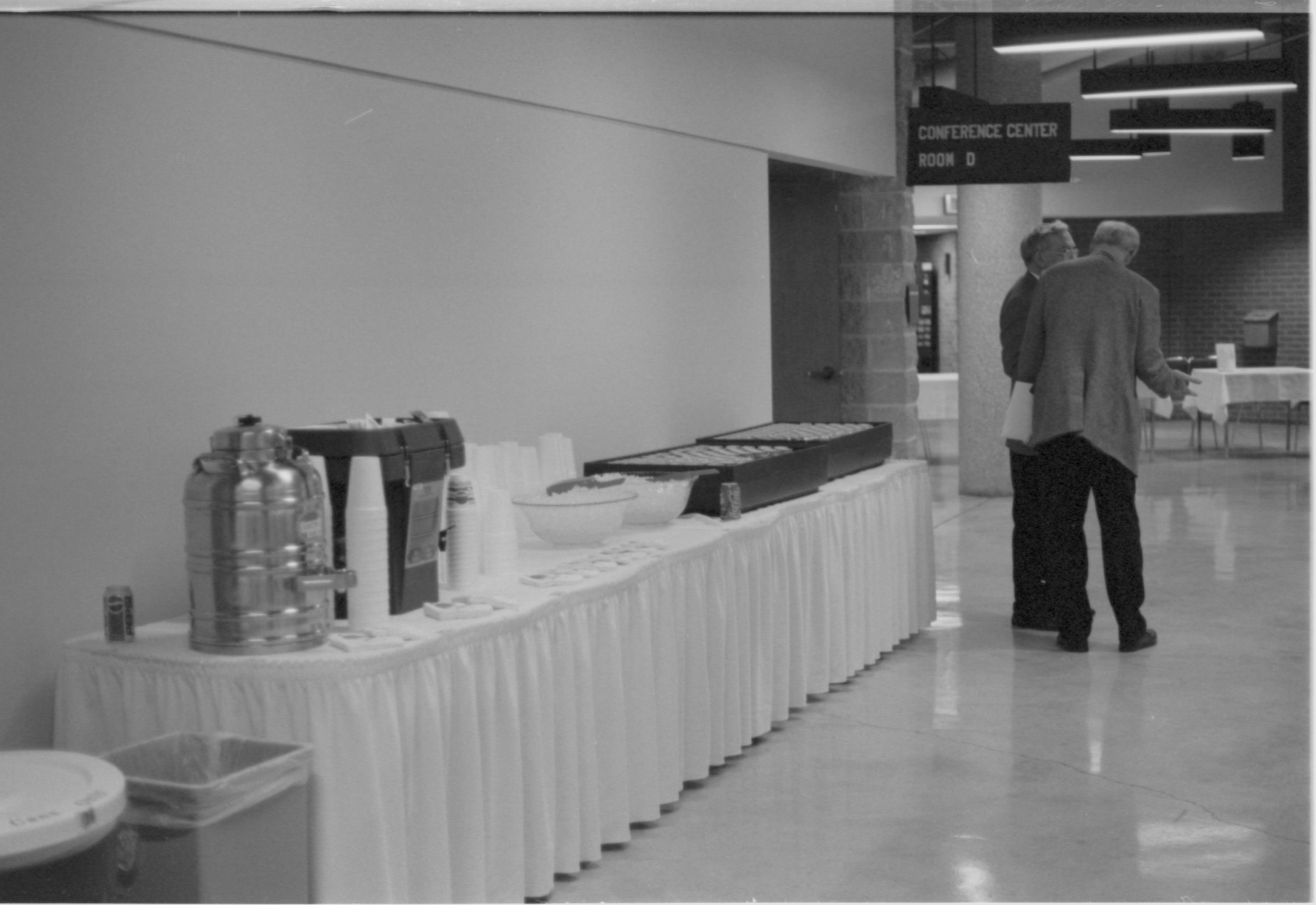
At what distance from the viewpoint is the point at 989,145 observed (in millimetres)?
6785

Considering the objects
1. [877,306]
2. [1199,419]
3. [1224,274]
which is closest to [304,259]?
[877,306]

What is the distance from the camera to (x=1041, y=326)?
213 inches

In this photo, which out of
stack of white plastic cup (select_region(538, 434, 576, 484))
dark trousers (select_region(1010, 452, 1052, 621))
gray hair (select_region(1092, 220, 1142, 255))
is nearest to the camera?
stack of white plastic cup (select_region(538, 434, 576, 484))

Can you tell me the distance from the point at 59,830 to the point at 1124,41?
710 cm

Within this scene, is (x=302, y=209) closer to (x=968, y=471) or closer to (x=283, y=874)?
(x=283, y=874)

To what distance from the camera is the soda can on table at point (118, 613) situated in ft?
9.09

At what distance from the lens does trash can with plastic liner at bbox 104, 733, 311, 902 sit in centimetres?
222

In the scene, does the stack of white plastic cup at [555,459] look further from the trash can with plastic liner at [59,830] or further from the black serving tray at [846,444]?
the trash can with plastic liner at [59,830]

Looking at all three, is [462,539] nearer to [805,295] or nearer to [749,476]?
[749,476]

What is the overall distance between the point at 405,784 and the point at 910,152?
195 inches

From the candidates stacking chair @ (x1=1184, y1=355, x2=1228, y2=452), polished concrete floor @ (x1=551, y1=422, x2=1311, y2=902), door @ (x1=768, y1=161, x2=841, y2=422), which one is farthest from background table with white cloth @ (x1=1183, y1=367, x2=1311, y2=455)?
polished concrete floor @ (x1=551, y1=422, x2=1311, y2=902)

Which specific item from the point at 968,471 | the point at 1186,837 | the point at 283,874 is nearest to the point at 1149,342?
the point at 1186,837

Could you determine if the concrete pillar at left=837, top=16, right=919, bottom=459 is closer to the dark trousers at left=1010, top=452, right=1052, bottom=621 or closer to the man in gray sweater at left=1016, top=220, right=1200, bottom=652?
the dark trousers at left=1010, top=452, right=1052, bottom=621

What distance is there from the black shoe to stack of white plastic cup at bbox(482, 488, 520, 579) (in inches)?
117
